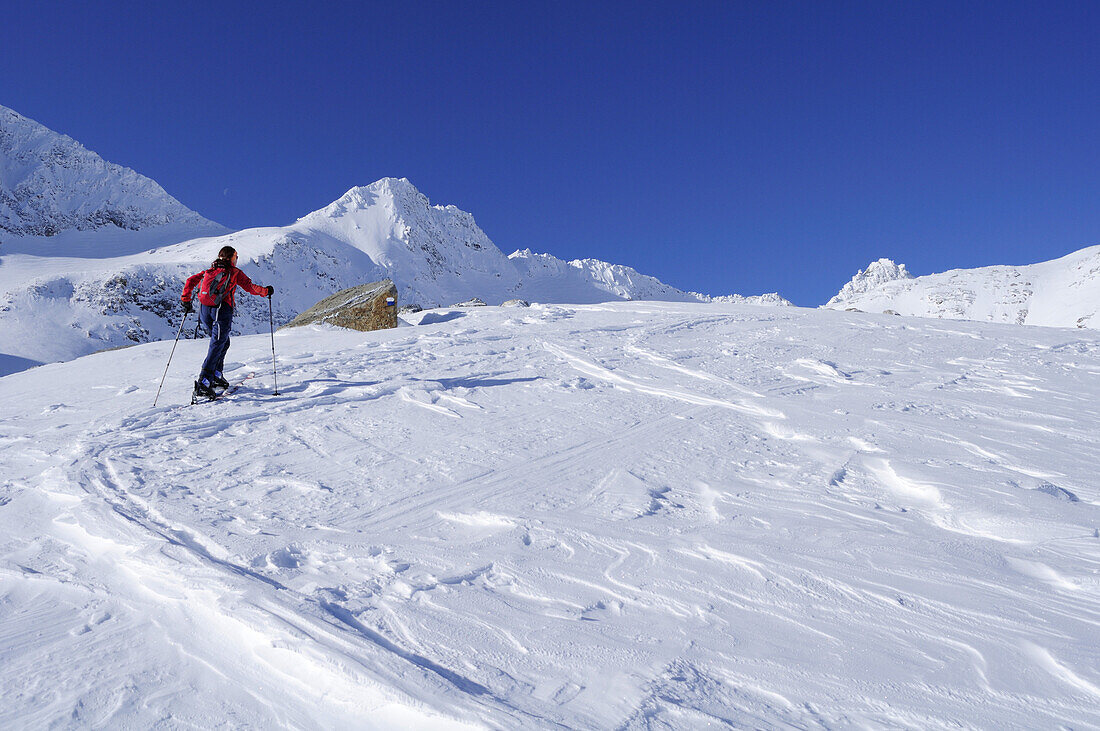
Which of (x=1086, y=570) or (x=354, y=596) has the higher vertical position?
(x=1086, y=570)

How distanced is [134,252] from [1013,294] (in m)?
188

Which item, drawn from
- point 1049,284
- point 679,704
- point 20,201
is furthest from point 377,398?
point 1049,284

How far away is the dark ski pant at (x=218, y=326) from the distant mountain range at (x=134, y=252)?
158ft

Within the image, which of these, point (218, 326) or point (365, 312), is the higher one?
point (365, 312)

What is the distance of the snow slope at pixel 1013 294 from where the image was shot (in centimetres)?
10693

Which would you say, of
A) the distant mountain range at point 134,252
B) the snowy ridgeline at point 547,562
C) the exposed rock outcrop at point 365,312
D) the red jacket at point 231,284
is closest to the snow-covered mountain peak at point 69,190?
the distant mountain range at point 134,252

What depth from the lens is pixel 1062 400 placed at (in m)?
6.57

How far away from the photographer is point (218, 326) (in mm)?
6668

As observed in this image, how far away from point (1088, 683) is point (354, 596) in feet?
9.15

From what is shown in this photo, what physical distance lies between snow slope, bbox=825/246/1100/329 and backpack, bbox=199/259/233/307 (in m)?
130

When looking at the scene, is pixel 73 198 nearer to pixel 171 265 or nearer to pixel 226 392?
pixel 171 265

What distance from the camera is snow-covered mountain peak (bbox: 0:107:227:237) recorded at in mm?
105694

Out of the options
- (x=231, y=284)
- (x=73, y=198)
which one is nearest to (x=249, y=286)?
(x=231, y=284)

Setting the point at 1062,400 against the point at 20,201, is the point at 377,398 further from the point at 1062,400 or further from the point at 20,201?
the point at 20,201
